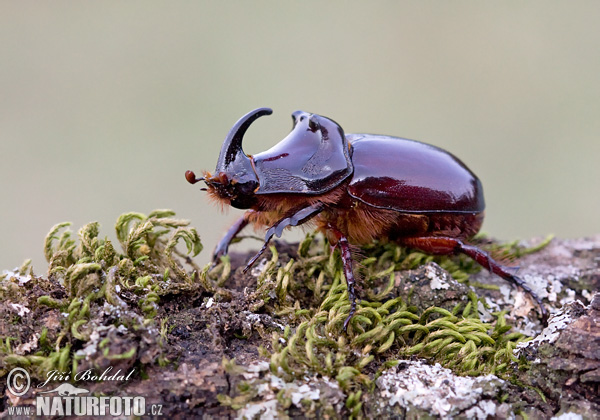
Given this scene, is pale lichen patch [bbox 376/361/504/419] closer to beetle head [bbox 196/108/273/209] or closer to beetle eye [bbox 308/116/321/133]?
beetle head [bbox 196/108/273/209]

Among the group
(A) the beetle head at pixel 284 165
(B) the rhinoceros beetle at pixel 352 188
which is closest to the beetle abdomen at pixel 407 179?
(B) the rhinoceros beetle at pixel 352 188

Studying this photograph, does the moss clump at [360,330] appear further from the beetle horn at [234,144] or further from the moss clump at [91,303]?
the beetle horn at [234,144]

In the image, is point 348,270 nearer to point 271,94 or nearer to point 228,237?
point 228,237

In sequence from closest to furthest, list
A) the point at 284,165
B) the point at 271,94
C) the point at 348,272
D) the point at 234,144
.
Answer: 1. the point at 348,272
2. the point at 234,144
3. the point at 284,165
4. the point at 271,94

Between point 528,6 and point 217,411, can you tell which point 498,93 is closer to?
point 528,6

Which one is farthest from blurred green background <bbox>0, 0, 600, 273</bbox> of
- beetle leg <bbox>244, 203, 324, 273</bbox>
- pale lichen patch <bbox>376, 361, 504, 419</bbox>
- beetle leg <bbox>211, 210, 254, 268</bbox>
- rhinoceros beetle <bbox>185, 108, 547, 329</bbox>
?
pale lichen patch <bbox>376, 361, 504, 419</bbox>

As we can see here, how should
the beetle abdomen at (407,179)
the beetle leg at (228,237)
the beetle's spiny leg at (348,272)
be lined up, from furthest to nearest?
the beetle leg at (228,237), the beetle abdomen at (407,179), the beetle's spiny leg at (348,272)

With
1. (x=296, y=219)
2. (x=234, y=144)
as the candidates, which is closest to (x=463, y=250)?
(x=296, y=219)
